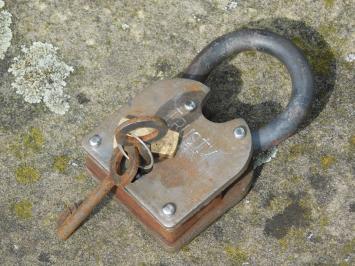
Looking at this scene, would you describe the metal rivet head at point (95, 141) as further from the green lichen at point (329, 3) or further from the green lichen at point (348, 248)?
the green lichen at point (329, 3)

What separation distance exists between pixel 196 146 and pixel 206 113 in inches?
9.5

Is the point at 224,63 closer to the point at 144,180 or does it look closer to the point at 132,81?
the point at 132,81

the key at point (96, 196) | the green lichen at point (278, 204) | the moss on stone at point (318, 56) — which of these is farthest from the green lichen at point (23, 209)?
the moss on stone at point (318, 56)

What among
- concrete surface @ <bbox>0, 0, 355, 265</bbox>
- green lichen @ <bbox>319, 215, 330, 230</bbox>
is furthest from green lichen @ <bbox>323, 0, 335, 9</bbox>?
green lichen @ <bbox>319, 215, 330, 230</bbox>

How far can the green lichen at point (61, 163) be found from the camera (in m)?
2.27

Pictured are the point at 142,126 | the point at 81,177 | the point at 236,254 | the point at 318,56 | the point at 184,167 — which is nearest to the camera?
the point at 142,126

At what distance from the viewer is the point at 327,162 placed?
7.32 feet

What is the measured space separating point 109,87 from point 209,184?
54 cm

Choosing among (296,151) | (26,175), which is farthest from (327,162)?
(26,175)

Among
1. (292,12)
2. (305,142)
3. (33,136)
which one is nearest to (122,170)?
(33,136)

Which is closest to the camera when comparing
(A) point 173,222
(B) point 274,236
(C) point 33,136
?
(A) point 173,222

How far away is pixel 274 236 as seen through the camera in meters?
2.17

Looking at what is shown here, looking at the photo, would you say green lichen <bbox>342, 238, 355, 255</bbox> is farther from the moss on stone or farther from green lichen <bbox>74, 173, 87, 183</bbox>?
green lichen <bbox>74, 173, 87, 183</bbox>

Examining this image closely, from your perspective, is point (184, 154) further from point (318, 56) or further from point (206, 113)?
point (318, 56)
